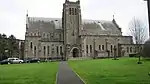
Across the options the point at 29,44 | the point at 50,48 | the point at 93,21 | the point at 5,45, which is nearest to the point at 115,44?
the point at 93,21

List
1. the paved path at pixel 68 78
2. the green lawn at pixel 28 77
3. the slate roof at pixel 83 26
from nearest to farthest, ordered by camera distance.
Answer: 1. the paved path at pixel 68 78
2. the green lawn at pixel 28 77
3. the slate roof at pixel 83 26

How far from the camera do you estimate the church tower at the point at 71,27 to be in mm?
101500

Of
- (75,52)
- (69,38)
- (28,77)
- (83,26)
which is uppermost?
(83,26)

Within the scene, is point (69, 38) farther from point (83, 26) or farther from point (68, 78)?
point (68, 78)

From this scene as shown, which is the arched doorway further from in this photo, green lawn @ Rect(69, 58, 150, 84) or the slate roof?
green lawn @ Rect(69, 58, 150, 84)

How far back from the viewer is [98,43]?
4190 inches

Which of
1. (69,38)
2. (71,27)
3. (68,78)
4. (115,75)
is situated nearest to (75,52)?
(69,38)

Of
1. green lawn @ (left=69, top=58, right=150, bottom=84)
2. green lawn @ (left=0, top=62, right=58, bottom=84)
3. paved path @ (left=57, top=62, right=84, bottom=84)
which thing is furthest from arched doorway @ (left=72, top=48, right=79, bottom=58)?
paved path @ (left=57, top=62, right=84, bottom=84)

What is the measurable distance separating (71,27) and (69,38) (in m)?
4.36

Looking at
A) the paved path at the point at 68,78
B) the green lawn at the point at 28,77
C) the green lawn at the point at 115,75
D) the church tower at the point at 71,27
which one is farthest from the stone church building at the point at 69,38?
the paved path at the point at 68,78

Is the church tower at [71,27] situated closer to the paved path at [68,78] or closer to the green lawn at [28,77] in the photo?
the green lawn at [28,77]

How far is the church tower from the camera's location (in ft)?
333

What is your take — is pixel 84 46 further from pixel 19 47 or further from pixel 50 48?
pixel 19 47

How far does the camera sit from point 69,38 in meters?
102
